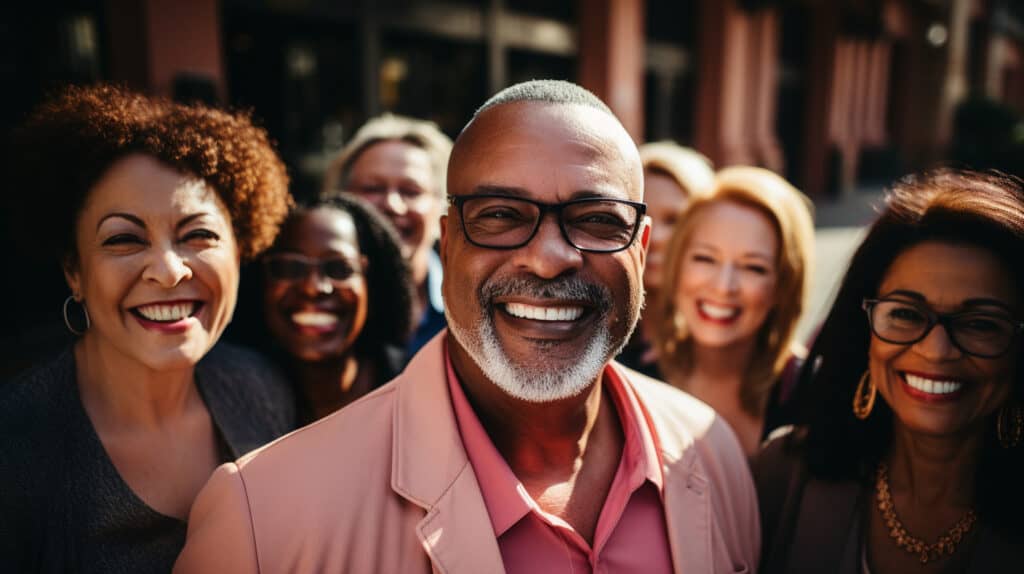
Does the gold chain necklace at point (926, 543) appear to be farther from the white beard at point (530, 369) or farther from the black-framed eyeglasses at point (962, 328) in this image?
the white beard at point (530, 369)

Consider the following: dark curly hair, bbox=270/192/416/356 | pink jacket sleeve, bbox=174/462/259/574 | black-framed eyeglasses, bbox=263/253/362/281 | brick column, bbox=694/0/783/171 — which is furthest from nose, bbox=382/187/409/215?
brick column, bbox=694/0/783/171

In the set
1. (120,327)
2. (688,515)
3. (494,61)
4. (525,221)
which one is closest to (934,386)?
(688,515)

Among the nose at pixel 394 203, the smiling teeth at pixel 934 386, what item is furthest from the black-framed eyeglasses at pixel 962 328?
the nose at pixel 394 203

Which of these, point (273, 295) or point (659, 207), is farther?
point (659, 207)

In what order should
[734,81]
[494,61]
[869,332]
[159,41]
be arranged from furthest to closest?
[734,81]
[494,61]
[159,41]
[869,332]

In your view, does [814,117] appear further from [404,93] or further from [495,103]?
[495,103]

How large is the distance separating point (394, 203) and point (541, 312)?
1908mm

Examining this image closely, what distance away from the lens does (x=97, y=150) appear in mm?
1886

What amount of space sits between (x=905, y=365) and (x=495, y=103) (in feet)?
4.50

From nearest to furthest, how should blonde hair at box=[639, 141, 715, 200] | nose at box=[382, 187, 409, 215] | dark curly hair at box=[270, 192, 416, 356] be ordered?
dark curly hair at box=[270, 192, 416, 356] < nose at box=[382, 187, 409, 215] < blonde hair at box=[639, 141, 715, 200]

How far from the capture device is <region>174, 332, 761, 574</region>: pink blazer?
152 cm

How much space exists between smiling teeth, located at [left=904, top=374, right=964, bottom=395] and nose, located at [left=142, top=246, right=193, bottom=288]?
2.07 metres

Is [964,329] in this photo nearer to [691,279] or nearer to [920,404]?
[920,404]

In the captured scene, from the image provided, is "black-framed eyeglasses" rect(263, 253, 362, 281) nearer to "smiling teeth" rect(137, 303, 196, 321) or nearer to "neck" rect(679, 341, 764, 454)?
"smiling teeth" rect(137, 303, 196, 321)
